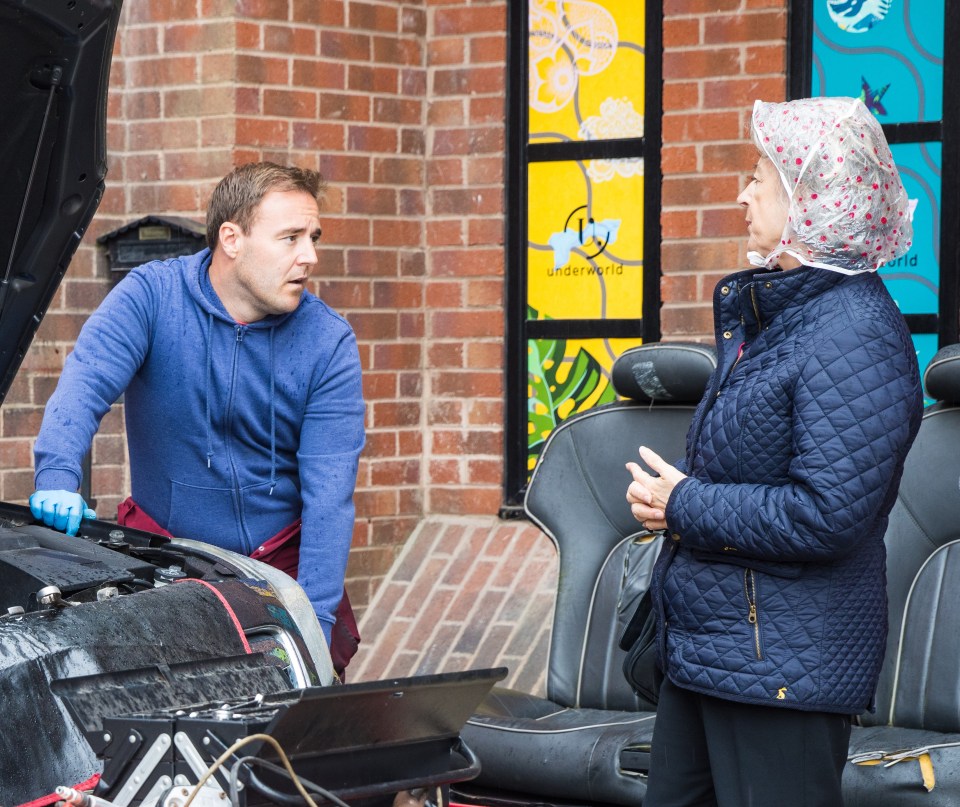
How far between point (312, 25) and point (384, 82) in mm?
386

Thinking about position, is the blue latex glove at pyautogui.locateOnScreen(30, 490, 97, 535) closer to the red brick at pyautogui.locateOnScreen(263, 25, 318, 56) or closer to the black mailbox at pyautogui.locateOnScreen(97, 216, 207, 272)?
the black mailbox at pyautogui.locateOnScreen(97, 216, 207, 272)

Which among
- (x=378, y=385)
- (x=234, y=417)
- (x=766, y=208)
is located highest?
(x=766, y=208)

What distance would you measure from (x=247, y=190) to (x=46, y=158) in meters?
0.69

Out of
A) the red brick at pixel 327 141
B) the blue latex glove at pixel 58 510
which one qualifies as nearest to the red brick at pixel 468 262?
the red brick at pixel 327 141

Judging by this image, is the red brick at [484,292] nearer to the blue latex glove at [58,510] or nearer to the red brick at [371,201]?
the red brick at [371,201]

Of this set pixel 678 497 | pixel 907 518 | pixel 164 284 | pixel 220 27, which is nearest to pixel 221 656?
pixel 678 497

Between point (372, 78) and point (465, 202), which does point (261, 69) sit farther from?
point (465, 202)

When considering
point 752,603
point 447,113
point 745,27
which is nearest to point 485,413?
point 447,113

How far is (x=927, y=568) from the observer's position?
4.39 m

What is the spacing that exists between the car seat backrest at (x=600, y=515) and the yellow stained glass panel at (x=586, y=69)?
152cm

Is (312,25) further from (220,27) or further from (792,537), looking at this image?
(792,537)

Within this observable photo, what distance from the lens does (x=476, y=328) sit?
6.22 m

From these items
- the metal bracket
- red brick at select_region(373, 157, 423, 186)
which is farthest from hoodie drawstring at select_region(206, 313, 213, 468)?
red brick at select_region(373, 157, 423, 186)

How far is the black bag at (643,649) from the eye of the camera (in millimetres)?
3334
